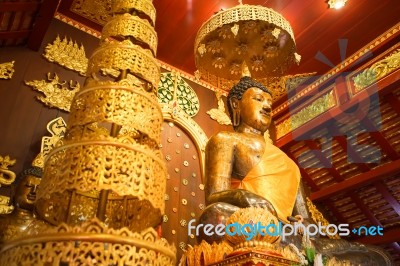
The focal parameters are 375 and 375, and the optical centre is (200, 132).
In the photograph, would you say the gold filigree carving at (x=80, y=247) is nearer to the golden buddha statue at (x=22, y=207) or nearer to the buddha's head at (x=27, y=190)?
the golden buddha statue at (x=22, y=207)

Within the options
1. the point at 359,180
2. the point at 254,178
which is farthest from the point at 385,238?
the point at 254,178

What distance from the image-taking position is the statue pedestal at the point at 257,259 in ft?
4.57

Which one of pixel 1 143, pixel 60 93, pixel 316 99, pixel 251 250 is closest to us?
pixel 251 250

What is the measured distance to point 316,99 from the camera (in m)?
4.05

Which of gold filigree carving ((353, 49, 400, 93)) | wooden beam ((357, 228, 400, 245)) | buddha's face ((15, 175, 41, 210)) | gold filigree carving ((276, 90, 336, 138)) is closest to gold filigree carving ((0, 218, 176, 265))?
buddha's face ((15, 175, 41, 210))

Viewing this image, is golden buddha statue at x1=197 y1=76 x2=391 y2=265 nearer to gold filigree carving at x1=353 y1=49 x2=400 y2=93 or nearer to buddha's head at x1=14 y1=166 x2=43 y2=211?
buddha's head at x1=14 y1=166 x2=43 y2=211

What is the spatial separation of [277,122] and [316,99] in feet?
1.85

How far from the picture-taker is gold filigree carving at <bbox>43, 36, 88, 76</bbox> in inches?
129

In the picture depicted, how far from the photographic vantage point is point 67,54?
11.0 ft

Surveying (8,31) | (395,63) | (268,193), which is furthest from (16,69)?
(395,63)

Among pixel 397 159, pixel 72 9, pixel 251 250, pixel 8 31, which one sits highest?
pixel 72 9

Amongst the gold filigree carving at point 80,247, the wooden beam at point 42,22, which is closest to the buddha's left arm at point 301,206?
the gold filigree carving at point 80,247

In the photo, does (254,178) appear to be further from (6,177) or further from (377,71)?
(377,71)

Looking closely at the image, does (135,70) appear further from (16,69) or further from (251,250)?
(16,69)
